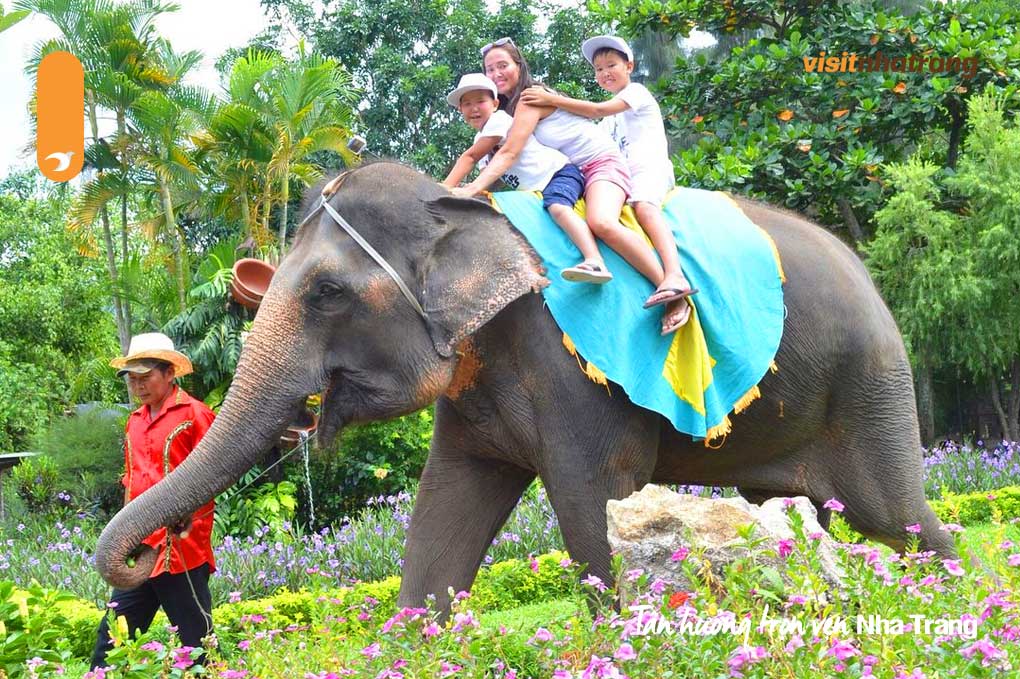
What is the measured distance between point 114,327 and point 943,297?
1960 centimetres

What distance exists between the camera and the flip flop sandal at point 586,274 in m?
3.73

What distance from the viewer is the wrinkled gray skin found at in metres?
3.79

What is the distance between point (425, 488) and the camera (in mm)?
4340

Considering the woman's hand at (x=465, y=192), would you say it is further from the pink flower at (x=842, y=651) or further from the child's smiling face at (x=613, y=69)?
the pink flower at (x=842, y=651)

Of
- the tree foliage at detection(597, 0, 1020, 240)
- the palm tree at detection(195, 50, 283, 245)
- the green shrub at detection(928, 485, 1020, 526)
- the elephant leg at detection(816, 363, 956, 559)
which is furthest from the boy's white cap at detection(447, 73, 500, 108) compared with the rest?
the palm tree at detection(195, 50, 283, 245)

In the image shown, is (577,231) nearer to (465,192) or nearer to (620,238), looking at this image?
(620,238)

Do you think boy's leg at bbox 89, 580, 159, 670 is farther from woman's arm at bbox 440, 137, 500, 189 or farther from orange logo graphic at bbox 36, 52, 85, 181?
orange logo graphic at bbox 36, 52, 85, 181

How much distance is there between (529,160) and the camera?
166 inches

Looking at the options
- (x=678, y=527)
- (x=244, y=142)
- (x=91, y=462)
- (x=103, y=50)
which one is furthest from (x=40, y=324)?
(x=678, y=527)

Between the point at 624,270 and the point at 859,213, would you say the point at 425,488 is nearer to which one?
the point at 624,270

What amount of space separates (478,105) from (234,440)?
152cm

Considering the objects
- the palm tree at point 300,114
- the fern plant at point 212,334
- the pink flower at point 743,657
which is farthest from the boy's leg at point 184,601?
the palm tree at point 300,114

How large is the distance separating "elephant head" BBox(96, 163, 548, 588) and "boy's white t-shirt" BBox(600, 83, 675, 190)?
0.63 meters

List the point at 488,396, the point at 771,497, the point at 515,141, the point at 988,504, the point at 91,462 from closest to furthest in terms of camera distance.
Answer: the point at 488,396 < the point at 515,141 < the point at 771,497 < the point at 988,504 < the point at 91,462
